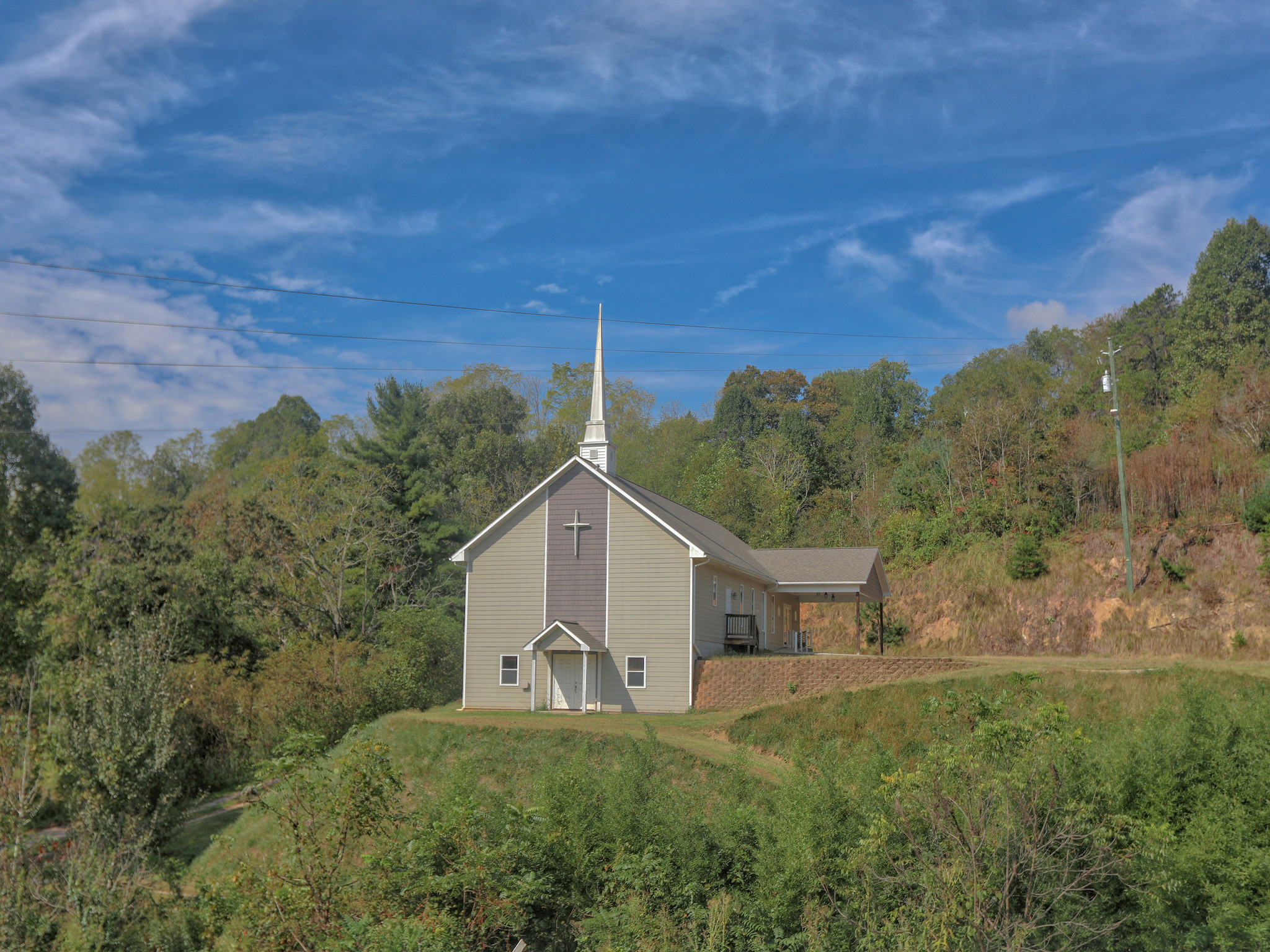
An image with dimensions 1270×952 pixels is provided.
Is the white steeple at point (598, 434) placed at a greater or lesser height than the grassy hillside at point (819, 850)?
greater

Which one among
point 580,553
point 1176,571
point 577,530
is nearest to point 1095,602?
point 1176,571

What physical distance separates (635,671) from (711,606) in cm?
330

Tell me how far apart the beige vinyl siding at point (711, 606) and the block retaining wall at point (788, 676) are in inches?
46.6

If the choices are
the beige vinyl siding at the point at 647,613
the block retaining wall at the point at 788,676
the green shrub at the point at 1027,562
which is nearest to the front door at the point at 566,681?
the beige vinyl siding at the point at 647,613

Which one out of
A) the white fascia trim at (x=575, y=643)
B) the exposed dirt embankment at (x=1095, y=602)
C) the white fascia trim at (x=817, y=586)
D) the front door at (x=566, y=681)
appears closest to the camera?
the white fascia trim at (x=575, y=643)

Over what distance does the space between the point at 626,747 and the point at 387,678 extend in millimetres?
10364

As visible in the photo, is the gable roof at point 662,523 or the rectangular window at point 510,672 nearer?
the gable roof at point 662,523

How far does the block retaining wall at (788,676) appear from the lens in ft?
77.0

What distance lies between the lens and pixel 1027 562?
35250 millimetres

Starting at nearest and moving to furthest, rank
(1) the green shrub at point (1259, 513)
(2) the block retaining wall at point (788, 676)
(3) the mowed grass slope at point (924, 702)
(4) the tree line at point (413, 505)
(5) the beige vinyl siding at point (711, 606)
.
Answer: (3) the mowed grass slope at point (924, 702) → (4) the tree line at point (413, 505) → (2) the block retaining wall at point (788, 676) → (5) the beige vinyl siding at point (711, 606) → (1) the green shrub at point (1259, 513)

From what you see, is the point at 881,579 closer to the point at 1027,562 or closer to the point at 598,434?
the point at 1027,562

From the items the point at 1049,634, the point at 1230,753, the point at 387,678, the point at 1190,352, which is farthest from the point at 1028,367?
the point at 1230,753

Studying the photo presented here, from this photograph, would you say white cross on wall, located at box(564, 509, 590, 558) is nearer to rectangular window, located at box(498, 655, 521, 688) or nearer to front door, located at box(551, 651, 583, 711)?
front door, located at box(551, 651, 583, 711)

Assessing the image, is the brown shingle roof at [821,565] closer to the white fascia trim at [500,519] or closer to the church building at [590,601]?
the church building at [590,601]
